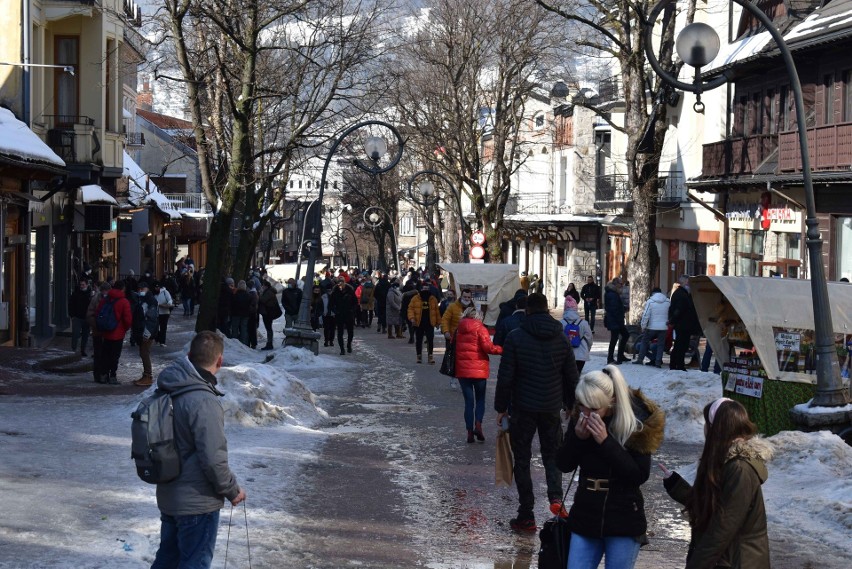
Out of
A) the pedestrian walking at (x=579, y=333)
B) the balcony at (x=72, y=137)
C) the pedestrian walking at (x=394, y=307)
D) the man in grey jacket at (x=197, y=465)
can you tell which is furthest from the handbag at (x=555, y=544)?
the pedestrian walking at (x=394, y=307)

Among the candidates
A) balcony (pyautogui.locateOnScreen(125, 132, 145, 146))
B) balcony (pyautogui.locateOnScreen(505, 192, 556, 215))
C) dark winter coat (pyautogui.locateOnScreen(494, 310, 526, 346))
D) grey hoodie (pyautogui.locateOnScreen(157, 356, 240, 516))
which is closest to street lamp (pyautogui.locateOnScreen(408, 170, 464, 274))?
balcony (pyautogui.locateOnScreen(505, 192, 556, 215))

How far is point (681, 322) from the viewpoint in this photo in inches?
879

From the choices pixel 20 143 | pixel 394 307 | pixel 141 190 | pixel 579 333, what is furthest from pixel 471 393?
pixel 141 190

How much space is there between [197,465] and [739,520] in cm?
253

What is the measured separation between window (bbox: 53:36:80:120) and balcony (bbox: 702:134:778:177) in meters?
17.3

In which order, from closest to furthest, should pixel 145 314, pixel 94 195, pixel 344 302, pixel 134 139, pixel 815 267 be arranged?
pixel 815 267 → pixel 145 314 → pixel 344 302 → pixel 94 195 → pixel 134 139

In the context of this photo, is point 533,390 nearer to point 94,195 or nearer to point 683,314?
point 683,314

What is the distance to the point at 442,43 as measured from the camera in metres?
43.9

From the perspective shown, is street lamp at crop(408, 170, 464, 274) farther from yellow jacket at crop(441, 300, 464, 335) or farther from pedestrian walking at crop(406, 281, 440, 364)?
yellow jacket at crop(441, 300, 464, 335)

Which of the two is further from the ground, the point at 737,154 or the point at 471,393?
the point at 737,154

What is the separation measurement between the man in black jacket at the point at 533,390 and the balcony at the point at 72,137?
61.4 feet

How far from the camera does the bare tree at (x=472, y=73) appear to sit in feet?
138

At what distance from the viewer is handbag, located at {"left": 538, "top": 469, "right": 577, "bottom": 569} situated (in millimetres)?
6266

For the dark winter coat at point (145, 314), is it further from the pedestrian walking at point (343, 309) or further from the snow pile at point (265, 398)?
the pedestrian walking at point (343, 309)
